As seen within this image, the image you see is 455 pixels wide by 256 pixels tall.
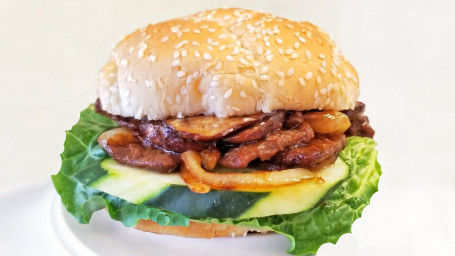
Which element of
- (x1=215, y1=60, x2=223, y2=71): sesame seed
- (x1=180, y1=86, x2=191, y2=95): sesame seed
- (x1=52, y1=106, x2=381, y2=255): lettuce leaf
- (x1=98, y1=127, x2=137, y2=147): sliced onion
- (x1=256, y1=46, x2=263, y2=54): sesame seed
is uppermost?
(x1=256, y1=46, x2=263, y2=54): sesame seed

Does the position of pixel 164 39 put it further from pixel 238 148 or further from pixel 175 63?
pixel 238 148

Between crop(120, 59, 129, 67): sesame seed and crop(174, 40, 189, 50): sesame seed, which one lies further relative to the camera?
crop(120, 59, 129, 67): sesame seed

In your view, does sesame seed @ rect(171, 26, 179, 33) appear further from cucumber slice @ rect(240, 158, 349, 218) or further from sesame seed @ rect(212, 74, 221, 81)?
cucumber slice @ rect(240, 158, 349, 218)

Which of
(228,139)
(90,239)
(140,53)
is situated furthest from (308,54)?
(90,239)

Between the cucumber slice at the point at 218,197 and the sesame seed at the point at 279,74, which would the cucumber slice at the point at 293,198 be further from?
the sesame seed at the point at 279,74

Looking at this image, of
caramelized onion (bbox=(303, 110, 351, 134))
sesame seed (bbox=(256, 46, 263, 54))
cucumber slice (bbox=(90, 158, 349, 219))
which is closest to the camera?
cucumber slice (bbox=(90, 158, 349, 219))

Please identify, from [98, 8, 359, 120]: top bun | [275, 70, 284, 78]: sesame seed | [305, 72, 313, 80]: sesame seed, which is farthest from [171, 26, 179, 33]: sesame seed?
[305, 72, 313, 80]: sesame seed

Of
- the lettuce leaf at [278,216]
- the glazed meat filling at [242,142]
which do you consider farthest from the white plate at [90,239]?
the glazed meat filling at [242,142]
